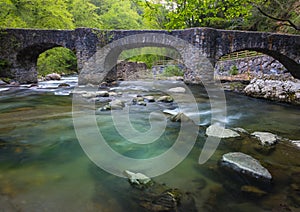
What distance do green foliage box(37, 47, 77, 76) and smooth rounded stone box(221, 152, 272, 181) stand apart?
57.3ft

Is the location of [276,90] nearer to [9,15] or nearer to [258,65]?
[258,65]

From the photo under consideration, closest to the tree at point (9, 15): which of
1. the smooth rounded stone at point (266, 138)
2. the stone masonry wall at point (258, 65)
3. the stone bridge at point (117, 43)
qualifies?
the stone bridge at point (117, 43)

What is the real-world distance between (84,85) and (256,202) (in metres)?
11.5

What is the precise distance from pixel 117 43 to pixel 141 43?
146 centimetres

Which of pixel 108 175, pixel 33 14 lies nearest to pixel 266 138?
pixel 108 175

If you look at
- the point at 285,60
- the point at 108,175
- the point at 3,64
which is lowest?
the point at 108,175

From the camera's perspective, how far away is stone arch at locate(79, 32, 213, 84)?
12234 mm

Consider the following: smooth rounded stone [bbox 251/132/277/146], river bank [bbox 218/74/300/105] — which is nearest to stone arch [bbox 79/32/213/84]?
river bank [bbox 218/74/300/105]

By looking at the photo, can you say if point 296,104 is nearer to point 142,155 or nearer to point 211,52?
point 211,52

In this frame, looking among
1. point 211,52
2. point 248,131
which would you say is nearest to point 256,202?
point 248,131

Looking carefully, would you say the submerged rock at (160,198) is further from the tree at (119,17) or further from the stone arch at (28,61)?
the tree at (119,17)

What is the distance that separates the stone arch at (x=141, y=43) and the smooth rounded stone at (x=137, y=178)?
34.7ft

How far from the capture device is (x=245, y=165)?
2680 millimetres

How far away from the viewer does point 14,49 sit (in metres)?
11.8
